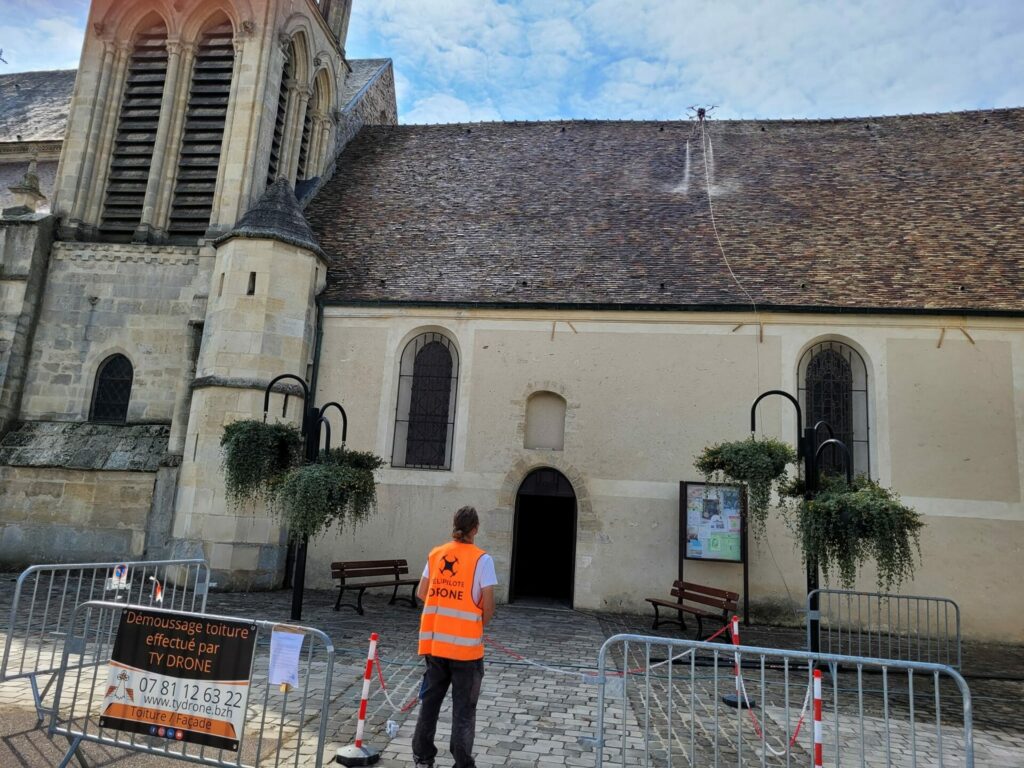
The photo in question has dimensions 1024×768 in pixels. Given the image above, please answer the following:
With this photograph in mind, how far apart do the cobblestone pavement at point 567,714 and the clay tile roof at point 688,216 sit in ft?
21.9

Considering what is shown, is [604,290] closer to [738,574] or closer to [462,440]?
[462,440]

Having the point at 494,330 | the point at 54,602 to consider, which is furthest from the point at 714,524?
the point at 54,602

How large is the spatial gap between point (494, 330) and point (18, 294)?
9.88 metres

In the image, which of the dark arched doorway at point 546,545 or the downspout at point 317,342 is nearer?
the downspout at point 317,342

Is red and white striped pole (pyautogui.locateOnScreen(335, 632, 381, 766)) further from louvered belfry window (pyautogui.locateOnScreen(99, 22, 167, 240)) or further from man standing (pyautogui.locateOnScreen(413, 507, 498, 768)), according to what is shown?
louvered belfry window (pyautogui.locateOnScreen(99, 22, 167, 240))

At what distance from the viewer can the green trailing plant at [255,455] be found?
10258mm

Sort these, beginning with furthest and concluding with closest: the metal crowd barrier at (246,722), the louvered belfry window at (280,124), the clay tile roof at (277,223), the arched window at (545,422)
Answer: the louvered belfry window at (280,124) < the arched window at (545,422) < the clay tile roof at (277,223) < the metal crowd barrier at (246,722)

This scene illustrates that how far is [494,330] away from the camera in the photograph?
14.4m

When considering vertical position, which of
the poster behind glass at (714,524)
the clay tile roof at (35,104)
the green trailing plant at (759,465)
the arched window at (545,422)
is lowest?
the poster behind glass at (714,524)

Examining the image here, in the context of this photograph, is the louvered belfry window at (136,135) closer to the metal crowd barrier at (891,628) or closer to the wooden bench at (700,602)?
the wooden bench at (700,602)

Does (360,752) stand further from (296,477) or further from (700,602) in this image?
(700,602)

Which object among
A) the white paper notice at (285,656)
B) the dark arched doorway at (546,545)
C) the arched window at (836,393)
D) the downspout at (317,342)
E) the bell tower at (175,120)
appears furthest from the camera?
the dark arched doorway at (546,545)

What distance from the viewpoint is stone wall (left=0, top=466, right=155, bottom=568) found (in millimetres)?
13602

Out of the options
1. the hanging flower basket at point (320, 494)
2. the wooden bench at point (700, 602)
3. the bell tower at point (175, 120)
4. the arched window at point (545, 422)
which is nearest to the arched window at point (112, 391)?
the bell tower at point (175, 120)
